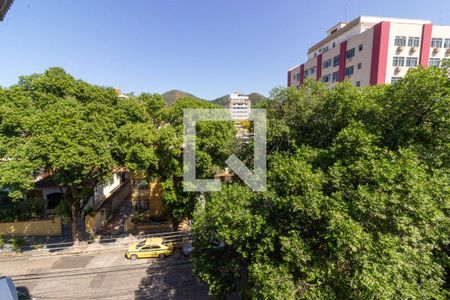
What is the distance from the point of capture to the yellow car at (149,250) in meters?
13.7

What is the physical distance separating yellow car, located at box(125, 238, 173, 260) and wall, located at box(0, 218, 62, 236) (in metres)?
6.76

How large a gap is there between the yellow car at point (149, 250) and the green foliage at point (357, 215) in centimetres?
618

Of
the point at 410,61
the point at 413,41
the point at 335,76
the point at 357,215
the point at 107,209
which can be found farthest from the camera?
the point at 335,76

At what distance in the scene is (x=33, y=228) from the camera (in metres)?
16.3

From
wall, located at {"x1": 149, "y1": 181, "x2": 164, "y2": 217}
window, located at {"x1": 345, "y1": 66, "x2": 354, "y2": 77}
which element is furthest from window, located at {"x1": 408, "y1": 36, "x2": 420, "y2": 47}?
wall, located at {"x1": 149, "y1": 181, "x2": 164, "y2": 217}

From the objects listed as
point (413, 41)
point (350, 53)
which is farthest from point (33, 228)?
point (413, 41)

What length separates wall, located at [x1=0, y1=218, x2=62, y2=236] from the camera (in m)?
16.1

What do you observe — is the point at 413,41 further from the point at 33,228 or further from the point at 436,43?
the point at 33,228

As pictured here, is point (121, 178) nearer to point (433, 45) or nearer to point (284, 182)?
point (284, 182)

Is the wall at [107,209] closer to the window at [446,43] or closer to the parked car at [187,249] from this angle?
the parked car at [187,249]

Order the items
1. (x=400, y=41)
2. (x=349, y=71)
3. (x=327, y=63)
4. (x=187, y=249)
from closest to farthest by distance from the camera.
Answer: (x=187, y=249) → (x=400, y=41) → (x=349, y=71) → (x=327, y=63)

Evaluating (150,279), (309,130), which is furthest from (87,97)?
(309,130)

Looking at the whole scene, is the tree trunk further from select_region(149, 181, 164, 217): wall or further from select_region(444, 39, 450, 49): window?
select_region(444, 39, 450, 49): window

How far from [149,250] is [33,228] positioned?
9.59m
